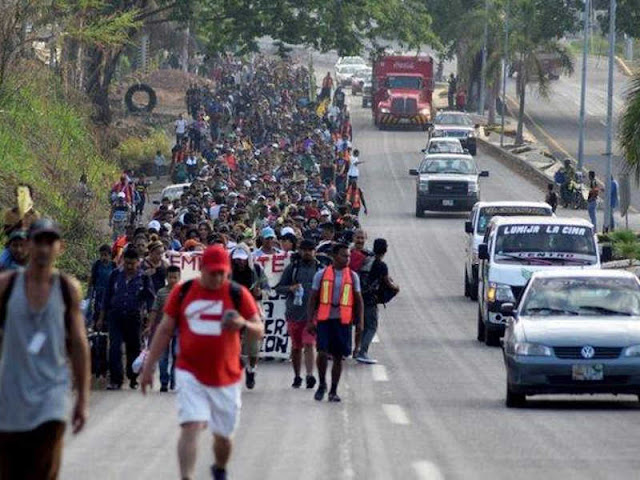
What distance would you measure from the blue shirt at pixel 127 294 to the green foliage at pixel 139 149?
37.4m

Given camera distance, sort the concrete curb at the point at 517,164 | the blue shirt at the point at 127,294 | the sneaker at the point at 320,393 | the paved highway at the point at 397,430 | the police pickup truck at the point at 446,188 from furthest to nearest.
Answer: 1. the concrete curb at the point at 517,164
2. the police pickup truck at the point at 446,188
3. the blue shirt at the point at 127,294
4. the sneaker at the point at 320,393
5. the paved highway at the point at 397,430

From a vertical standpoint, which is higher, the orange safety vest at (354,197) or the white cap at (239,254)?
the white cap at (239,254)

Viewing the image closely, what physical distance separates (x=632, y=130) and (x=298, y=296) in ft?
46.3

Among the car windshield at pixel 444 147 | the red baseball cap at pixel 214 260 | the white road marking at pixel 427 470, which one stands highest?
the red baseball cap at pixel 214 260

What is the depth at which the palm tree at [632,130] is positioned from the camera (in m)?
33.5

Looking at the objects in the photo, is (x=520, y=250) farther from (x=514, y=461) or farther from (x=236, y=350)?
(x=236, y=350)

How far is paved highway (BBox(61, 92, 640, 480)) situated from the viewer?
14.1 m

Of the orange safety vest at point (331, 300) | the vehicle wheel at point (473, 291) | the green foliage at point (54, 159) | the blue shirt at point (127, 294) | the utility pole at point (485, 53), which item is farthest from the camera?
the utility pole at point (485, 53)

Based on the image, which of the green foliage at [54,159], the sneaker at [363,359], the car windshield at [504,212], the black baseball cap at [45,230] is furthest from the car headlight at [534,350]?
the car windshield at [504,212]

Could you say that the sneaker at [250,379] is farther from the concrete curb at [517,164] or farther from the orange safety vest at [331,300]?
the concrete curb at [517,164]

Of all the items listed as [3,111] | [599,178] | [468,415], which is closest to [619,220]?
[599,178]

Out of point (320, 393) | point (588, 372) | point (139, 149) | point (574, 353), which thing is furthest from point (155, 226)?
point (139, 149)

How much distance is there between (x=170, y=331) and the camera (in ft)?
39.3

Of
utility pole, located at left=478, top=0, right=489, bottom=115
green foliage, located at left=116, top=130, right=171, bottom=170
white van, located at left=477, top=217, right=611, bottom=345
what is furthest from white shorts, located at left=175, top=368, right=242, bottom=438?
utility pole, located at left=478, top=0, right=489, bottom=115
